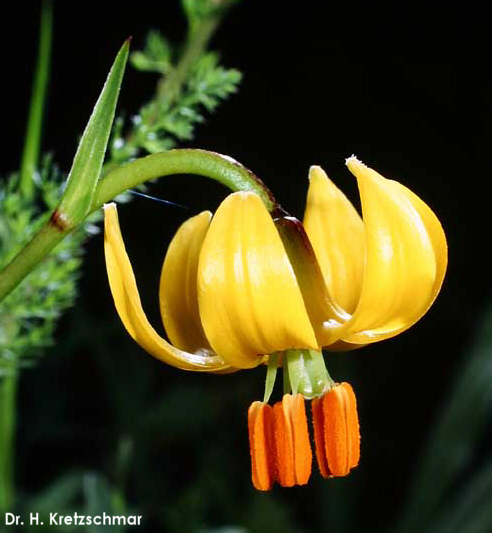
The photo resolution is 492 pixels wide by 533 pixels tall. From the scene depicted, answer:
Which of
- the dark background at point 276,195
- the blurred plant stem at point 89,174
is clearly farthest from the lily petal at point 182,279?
the dark background at point 276,195

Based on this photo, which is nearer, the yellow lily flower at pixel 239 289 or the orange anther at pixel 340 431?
the yellow lily flower at pixel 239 289

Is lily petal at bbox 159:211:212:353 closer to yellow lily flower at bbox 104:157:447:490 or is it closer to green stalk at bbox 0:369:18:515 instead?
yellow lily flower at bbox 104:157:447:490

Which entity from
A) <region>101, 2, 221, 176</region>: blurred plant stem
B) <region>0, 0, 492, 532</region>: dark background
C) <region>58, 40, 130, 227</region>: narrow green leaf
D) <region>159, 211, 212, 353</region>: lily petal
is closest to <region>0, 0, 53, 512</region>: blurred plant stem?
<region>101, 2, 221, 176</region>: blurred plant stem

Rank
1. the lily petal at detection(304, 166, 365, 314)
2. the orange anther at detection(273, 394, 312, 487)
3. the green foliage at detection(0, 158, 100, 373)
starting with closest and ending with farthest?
1. the orange anther at detection(273, 394, 312, 487)
2. the lily petal at detection(304, 166, 365, 314)
3. the green foliage at detection(0, 158, 100, 373)

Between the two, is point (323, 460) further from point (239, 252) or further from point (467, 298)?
point (467, 298)

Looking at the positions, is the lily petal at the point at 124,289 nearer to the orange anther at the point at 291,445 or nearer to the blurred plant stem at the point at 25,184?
the orange anther at the point at 291,445

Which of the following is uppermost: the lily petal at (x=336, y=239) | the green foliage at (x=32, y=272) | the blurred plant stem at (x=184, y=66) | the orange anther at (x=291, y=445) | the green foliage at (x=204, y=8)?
the green foliage at (x=204, y=8)

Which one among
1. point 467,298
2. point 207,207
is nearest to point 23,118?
point 207,207
